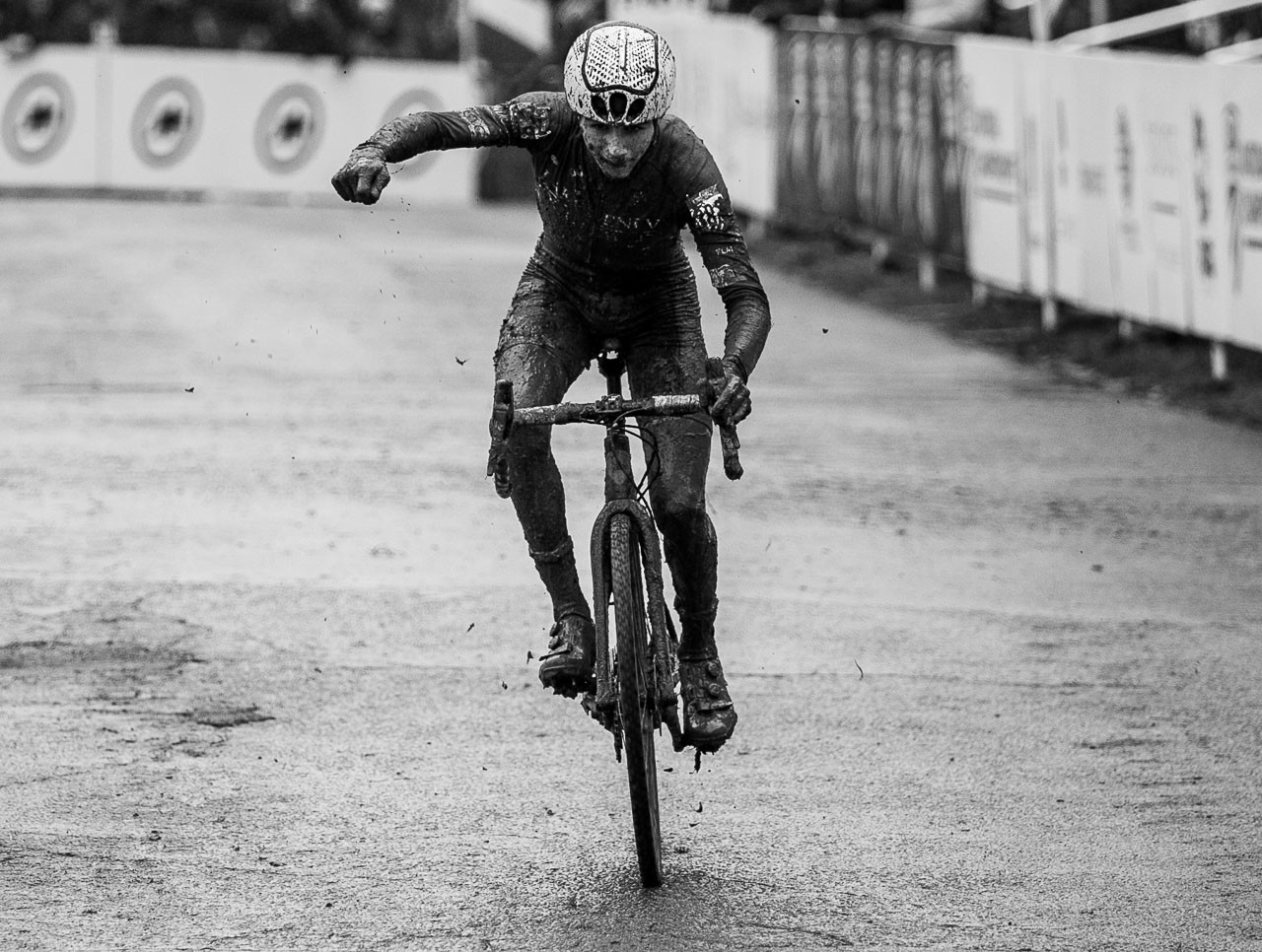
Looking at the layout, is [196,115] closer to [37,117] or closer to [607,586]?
[37,117]

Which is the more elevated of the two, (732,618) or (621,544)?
(621,544)

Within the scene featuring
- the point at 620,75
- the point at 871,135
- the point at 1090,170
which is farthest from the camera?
the point at 871,135

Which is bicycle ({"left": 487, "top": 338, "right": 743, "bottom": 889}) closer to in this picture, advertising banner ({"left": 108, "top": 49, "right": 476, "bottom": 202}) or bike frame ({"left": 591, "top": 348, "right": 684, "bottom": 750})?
bike frame ({"left": 591, "top": 348, "right": 684, "bottom": 750})

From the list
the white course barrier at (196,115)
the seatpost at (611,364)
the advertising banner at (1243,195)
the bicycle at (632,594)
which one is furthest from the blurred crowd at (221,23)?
the bicycle at (632,594)

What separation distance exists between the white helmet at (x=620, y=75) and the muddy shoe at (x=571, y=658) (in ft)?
4.83

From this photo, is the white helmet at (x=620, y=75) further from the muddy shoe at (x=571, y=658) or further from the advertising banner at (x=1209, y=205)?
the advertising banner at (x=1209, y=205)

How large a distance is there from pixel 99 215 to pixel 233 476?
14.6m

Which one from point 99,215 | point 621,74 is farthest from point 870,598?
point 99,215

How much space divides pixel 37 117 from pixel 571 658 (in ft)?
80.5

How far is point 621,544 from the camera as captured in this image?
20.2ft

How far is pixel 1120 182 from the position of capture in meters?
16.4

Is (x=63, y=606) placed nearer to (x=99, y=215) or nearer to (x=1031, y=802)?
(x=1031, y=802)

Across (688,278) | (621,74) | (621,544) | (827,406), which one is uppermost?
(621,74)

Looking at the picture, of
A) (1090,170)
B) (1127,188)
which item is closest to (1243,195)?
(1127,188)
